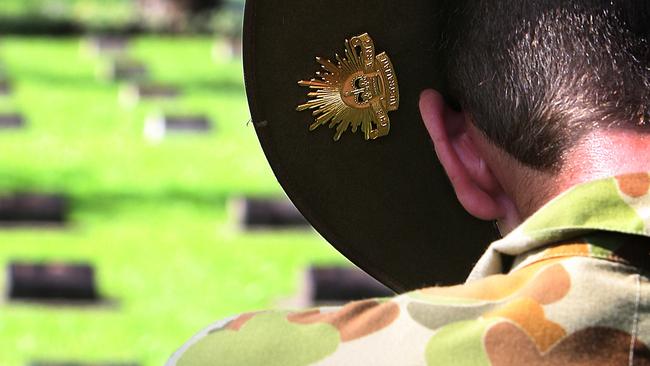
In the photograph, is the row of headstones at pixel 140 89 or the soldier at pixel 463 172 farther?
the row of headstones at pixel 140 89

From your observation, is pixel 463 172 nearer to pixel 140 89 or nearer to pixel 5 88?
pixel 140 89

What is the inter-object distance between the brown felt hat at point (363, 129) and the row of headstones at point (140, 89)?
35.7 ft

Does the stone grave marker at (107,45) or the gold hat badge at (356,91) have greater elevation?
the gold hat badge at (356,91)

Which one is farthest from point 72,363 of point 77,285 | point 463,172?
point 463,172

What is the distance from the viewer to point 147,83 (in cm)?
1658

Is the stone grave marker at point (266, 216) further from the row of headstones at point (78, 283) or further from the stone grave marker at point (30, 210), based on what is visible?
the row of headstones at point (78, 283)

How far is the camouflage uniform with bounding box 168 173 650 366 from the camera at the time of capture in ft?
4.91

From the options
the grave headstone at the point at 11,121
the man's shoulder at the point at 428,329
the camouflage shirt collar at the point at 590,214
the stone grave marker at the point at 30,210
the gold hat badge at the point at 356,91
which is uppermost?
the gold hat badge at the point at 356,91

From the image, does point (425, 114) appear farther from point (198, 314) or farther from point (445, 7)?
point (198, 314)

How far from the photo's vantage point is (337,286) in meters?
7.70

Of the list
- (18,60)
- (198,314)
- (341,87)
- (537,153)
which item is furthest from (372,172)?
(18,60)

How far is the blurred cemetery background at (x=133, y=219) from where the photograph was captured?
748 cm

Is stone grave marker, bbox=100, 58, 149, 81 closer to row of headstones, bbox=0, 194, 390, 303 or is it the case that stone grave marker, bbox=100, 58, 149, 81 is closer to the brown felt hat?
row of headstones, bbox=0, 194, 390, 303

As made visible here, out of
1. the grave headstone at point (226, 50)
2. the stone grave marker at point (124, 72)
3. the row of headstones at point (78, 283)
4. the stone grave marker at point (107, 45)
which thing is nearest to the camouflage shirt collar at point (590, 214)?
the row of headstones at point (78, 283)
